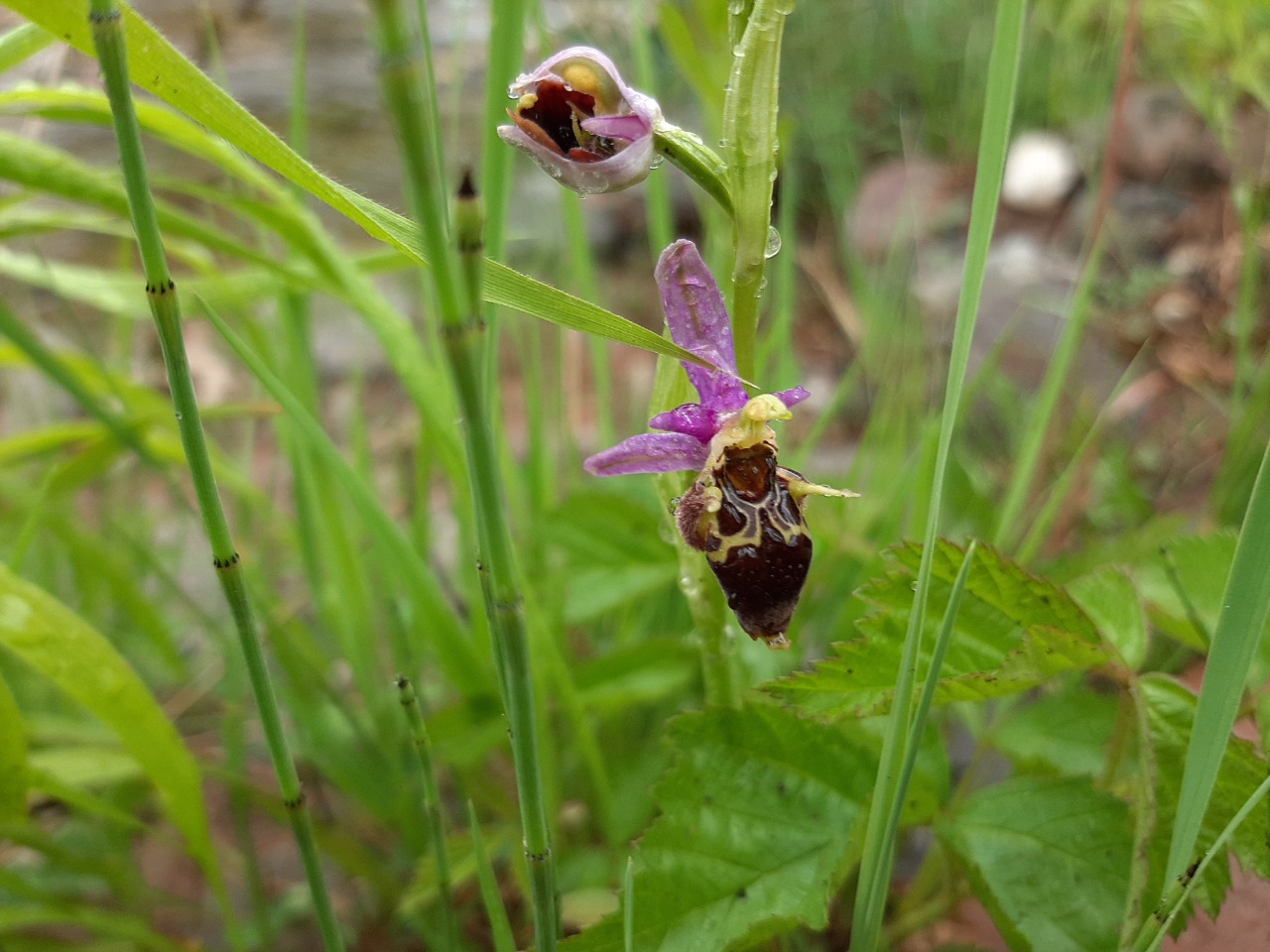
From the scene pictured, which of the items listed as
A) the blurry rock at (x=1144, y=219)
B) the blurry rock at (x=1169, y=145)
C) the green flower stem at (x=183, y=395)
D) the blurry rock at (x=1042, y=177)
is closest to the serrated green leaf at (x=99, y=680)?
the green flower stem at (x=183, y=395)

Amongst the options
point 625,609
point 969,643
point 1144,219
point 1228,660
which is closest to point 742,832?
point 969,643

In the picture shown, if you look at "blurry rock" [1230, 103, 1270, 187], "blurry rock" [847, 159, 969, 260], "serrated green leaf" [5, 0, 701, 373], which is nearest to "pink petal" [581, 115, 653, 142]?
"serrated green leaf" [5, 0, 701, 373]

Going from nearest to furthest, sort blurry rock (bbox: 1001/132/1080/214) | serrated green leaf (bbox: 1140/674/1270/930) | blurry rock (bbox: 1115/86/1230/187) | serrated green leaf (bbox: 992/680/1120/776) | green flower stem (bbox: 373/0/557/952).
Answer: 1. green flower stem (bbox: 373/0/557/952)
2. serrated green leaf (bbox: 1140/674/1270/930)
3. serrated green leaf (bbox: 992/680/1120/776)
4. blurry rock (bbox: 1115/86/1230/187)
5. blurry rock (bbox: 1001/132/1080/214)

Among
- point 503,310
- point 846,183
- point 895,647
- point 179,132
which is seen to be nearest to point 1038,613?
point 895,647

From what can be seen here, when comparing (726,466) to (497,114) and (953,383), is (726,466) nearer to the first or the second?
(953,383)

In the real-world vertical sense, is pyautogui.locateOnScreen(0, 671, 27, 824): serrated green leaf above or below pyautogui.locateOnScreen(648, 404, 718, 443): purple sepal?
below

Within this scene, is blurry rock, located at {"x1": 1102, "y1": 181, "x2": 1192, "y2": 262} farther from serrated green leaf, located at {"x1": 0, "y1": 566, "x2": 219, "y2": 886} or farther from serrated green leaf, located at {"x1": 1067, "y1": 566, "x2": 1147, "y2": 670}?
serrated green leaf, located at {"x1": 0, "y1": 566, "x2": 219, "y2": 886}

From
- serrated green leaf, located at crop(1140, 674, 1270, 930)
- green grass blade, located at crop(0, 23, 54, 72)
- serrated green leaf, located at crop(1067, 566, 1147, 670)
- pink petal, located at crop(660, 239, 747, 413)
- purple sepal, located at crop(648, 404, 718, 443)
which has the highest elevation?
green grass blade, located at crop(0, 23, 54, 72)

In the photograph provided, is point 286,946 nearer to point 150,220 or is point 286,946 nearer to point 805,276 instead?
point 150,220
